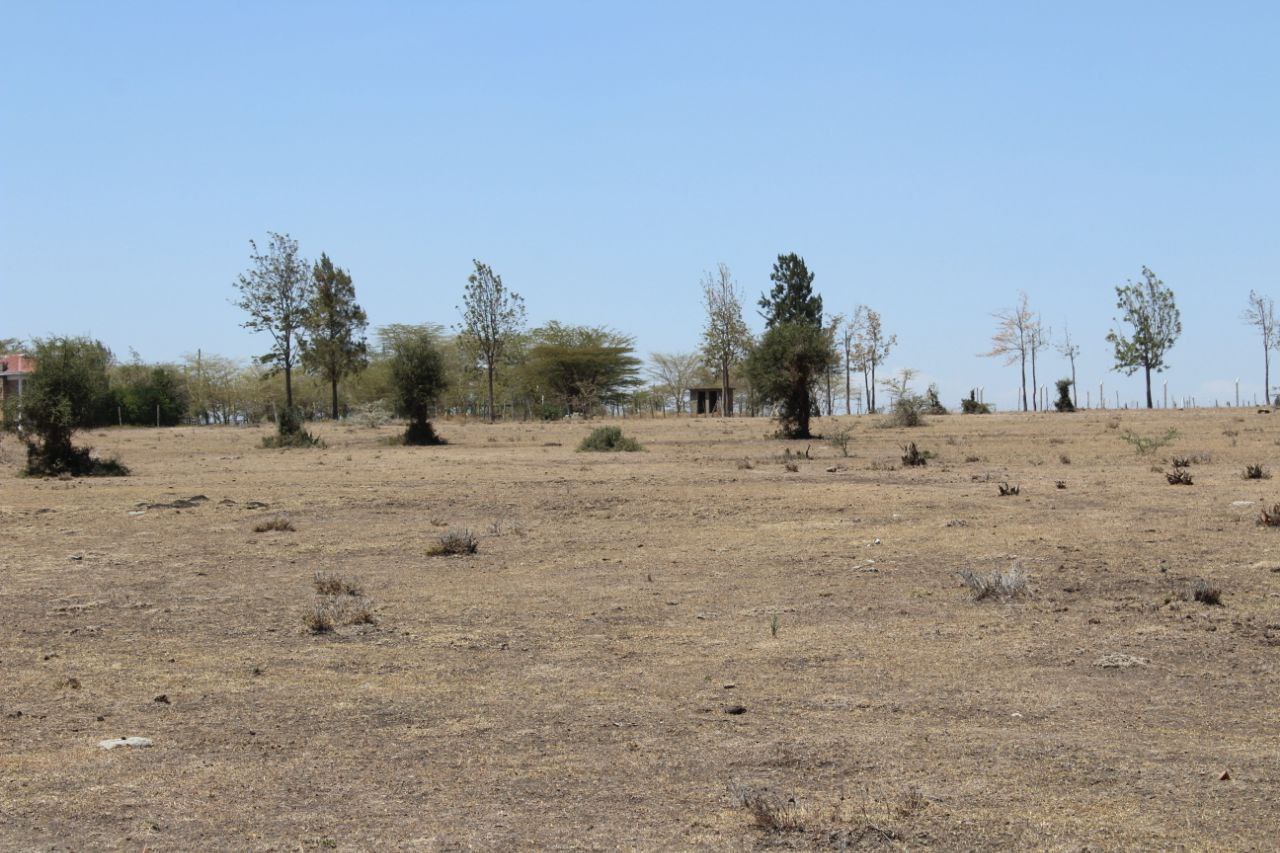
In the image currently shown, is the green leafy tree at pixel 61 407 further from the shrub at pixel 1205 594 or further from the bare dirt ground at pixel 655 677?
the shrub at pixel 1205 594

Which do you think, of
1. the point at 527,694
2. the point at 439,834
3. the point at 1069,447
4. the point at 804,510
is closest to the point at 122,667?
the point at 527,694

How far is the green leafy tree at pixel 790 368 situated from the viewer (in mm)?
39906

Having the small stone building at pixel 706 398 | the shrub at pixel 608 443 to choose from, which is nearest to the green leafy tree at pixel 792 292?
the small stone building at pixel 706 398

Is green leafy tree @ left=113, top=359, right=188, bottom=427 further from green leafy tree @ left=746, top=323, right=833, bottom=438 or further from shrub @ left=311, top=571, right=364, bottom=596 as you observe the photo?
shrub @ left=311, top=571, right=364, bottom=596

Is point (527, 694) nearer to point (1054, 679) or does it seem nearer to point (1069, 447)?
point (1054, 679)

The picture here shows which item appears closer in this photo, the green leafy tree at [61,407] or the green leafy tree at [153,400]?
the green leafy tree at [61,407]

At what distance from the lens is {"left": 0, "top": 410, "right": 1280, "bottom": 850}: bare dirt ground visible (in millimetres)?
5965

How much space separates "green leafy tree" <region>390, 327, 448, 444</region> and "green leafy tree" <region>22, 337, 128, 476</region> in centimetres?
1466

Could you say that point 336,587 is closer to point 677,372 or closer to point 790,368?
point 790,368

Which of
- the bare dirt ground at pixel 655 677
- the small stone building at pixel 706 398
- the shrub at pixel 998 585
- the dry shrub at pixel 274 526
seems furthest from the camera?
the small stone building at pixel 706 398

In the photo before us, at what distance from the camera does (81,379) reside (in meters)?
27.8

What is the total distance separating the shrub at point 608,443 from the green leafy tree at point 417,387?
787 cm

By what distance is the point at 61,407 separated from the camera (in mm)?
27156

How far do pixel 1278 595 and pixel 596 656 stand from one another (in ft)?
19.2
